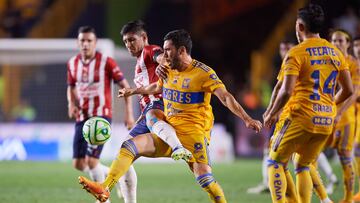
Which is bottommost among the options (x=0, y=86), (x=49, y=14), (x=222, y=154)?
(x=222, y=154)

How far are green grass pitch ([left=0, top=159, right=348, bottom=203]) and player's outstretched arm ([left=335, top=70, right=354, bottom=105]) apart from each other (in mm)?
2682

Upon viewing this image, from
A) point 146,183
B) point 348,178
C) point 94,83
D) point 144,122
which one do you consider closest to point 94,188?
point 144,122

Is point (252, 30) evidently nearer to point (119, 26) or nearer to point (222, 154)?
point (119, 26)

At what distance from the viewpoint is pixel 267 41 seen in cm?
2581

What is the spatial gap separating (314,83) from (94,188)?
7.46ft

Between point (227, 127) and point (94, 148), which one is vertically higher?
point (94, 148)

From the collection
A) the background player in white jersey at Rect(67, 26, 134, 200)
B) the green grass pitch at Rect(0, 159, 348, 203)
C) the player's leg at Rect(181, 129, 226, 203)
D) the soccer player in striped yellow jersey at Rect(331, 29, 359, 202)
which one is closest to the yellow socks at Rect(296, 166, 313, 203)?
the player's leg at Rect(181, 129, 226, 203)

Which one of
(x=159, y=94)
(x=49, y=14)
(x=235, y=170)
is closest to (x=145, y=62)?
(x=159, y=94)

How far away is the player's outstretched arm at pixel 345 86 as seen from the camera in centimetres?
736

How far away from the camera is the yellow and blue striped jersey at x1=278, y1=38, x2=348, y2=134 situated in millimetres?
6996

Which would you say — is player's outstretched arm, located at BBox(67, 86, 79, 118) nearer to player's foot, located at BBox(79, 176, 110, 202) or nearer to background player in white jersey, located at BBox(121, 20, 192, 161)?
background player in white jersey, located at BBox(121, 20, 192, 161)

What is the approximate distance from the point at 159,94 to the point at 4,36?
1571 centimetres

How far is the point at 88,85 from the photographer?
32.7ft

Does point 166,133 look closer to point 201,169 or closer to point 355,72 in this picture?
point 201,169
